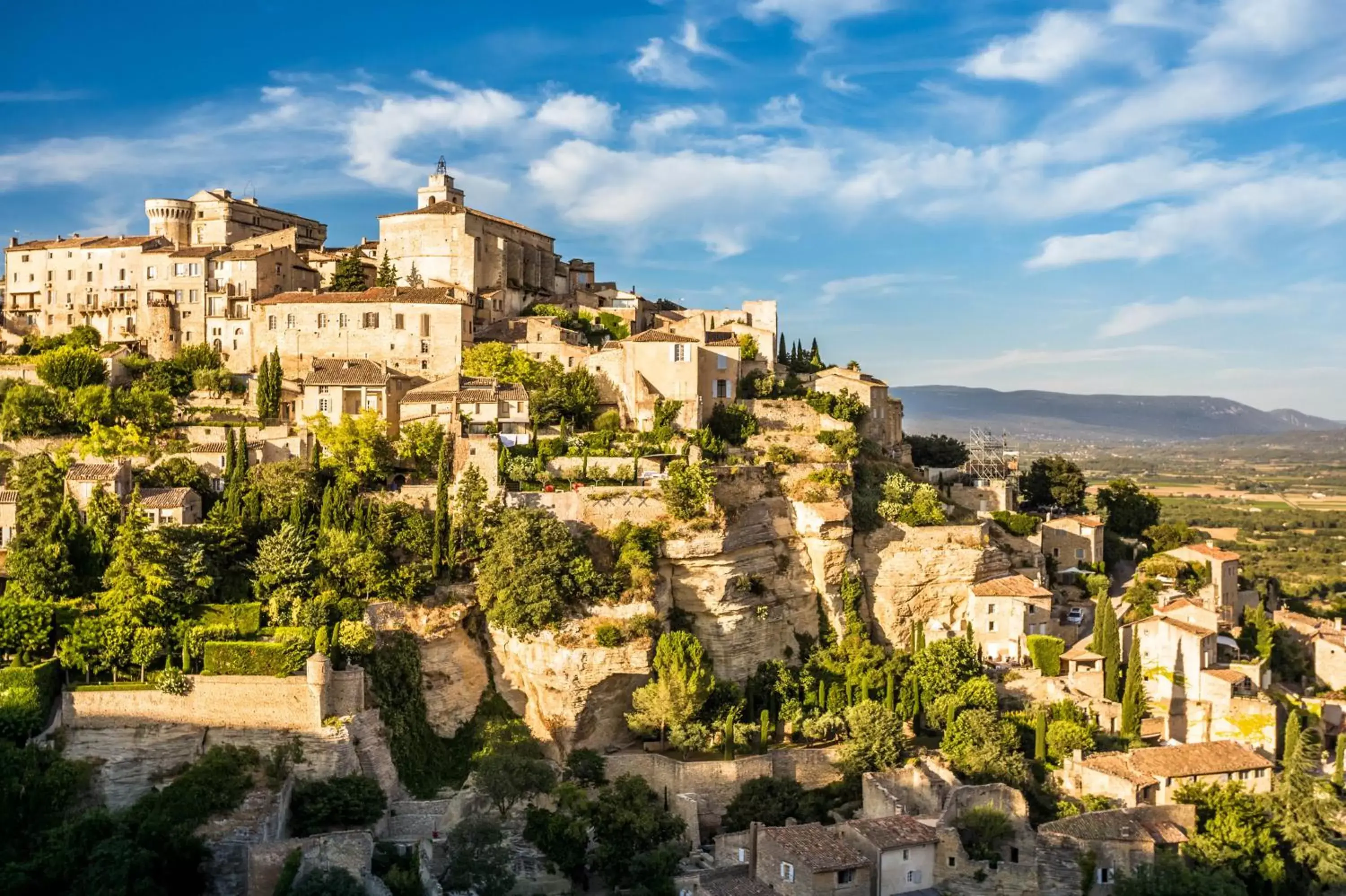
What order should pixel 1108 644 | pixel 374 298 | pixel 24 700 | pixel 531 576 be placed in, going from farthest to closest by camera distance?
pixel 374 298
pixel 1108 644
pixel 531 576
pixel 24 700

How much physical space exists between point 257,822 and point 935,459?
121 ft

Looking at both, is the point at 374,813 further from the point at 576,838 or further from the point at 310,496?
the point at 310,496

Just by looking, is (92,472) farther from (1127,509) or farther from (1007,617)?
(1127,509)

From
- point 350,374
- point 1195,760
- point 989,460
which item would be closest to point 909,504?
point 989,460

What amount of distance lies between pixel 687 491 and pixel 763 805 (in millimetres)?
10284

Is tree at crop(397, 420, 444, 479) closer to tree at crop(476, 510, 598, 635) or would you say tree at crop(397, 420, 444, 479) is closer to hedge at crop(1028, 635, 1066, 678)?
tree at crop(476, 510, 598, 635)

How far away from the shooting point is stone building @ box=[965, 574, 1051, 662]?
140 feet

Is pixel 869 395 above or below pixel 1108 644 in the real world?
above

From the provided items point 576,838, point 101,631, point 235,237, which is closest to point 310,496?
point 101,631

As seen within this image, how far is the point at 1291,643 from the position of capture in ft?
157

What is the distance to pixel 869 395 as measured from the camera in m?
50.5

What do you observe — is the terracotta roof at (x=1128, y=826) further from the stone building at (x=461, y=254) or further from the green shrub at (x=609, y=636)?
the stone building at (x=461, y=254)

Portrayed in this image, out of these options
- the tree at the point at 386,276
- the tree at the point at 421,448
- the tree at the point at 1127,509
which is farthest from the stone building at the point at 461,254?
the tree at the point at 1127,509

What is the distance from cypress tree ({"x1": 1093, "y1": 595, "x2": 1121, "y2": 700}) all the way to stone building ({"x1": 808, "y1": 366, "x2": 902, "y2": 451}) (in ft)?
39.1
